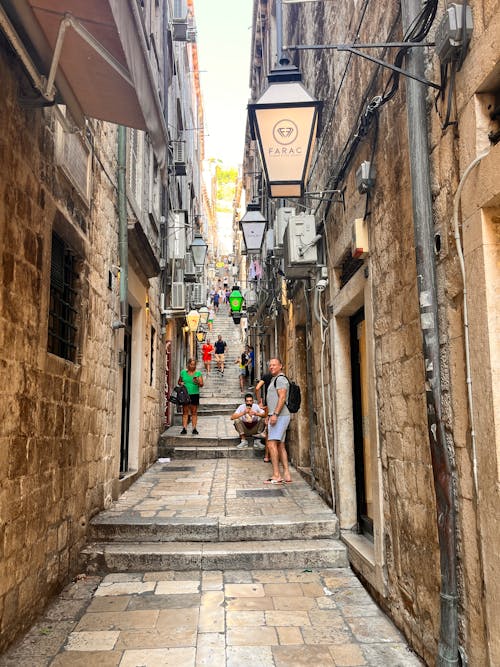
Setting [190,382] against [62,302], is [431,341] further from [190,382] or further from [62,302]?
[190,382]

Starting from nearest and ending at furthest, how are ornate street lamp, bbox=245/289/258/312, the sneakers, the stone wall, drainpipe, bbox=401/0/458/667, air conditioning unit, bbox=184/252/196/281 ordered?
the stone wall
drainpipe, bbox=401/0/458/667
the sneakers
air conditioning unit, bbox=184/252/196/281
ornate street lamp, bbox=245/289/258/312

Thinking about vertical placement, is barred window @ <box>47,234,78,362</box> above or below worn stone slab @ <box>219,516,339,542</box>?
above

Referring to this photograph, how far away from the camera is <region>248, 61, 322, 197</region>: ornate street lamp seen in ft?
16.4

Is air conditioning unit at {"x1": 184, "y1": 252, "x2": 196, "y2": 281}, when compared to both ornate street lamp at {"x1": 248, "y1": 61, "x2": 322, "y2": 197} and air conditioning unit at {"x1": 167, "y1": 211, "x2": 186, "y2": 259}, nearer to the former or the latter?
air conditioning unit at {"x1": 167, "y1": 211, "x2": 186, "y2": 259}

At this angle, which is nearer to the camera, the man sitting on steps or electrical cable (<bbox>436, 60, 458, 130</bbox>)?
electrical cable (<bbox>436, 60, 458, 130</bbox>)

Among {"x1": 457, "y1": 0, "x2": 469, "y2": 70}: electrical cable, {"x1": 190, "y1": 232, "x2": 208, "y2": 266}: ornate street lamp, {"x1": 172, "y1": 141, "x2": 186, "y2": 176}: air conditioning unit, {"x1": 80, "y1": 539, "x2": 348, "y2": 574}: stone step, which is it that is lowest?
{"x1": 80, "y1": 539, "x2": 348, "y2": 574}: stone step

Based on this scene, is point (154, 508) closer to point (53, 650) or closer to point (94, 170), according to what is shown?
point (53, 650)

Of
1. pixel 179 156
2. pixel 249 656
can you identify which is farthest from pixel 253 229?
pixel 249 656

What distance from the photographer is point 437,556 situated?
2.97 meters

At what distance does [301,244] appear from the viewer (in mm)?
6301

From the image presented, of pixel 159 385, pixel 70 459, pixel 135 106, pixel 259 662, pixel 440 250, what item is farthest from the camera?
pixel 159 385

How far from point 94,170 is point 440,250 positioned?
3853 mm

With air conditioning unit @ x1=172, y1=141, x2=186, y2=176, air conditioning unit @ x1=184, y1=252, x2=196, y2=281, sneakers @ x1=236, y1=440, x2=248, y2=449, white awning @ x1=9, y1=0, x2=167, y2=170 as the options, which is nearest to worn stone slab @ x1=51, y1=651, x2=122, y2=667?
white awning @ x1=9, y1=0, x2=167, y2=170

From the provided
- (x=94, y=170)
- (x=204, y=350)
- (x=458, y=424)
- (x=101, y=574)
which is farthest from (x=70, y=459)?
(x=204, y=350)
